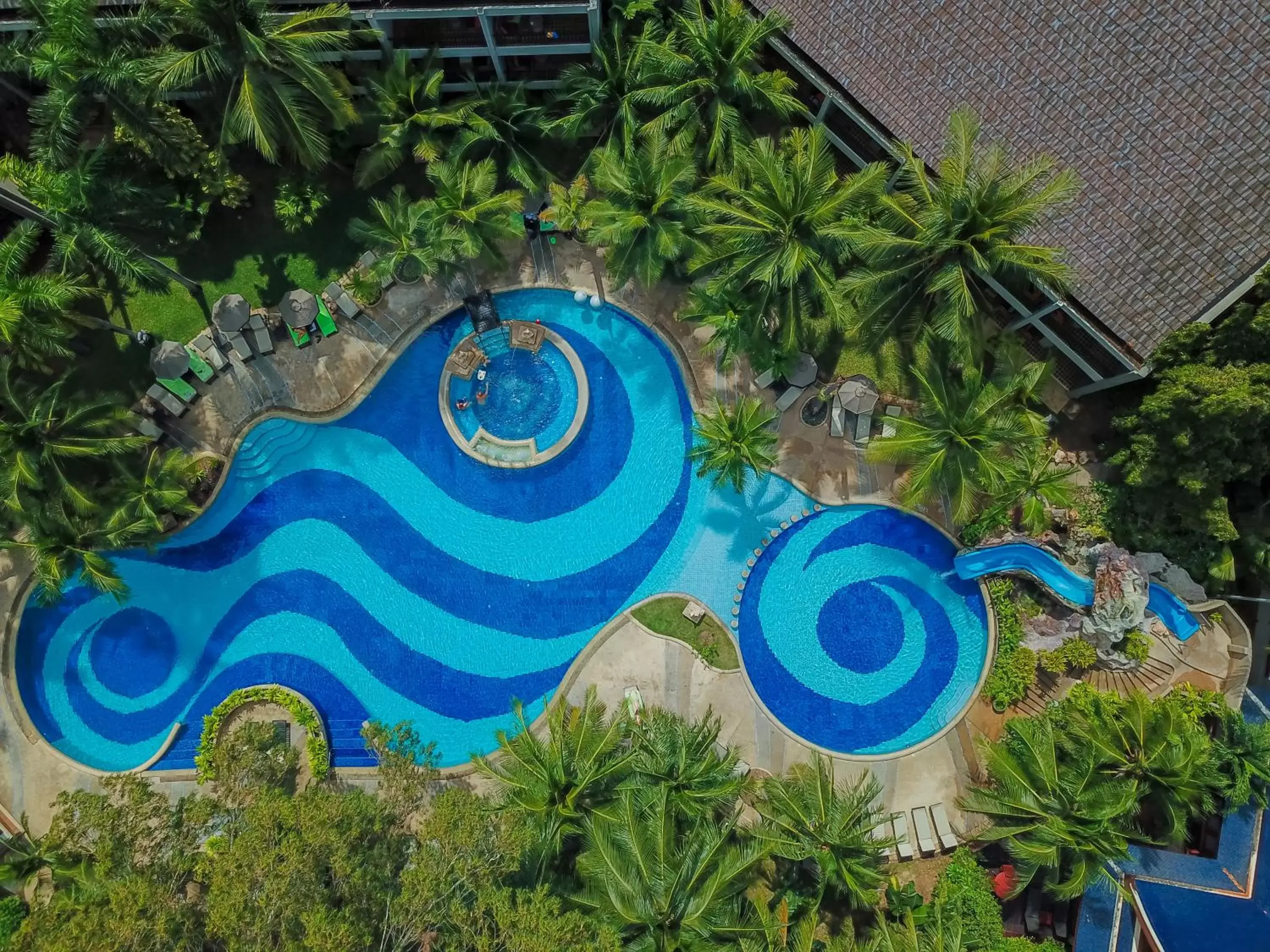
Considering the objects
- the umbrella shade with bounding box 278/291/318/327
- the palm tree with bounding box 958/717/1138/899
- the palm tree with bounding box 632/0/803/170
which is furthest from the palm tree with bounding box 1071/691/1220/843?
Result: the umbrella shade with bounding box 278/291/318/327

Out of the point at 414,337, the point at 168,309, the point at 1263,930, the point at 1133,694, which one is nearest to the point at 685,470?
the point at 414,337

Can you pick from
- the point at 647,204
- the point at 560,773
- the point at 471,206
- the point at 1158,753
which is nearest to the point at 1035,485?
the point at 1158,753

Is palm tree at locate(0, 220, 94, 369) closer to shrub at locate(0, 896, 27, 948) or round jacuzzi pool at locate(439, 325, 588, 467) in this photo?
round jacuzzi pool at locate(439, 325, 588, 467)

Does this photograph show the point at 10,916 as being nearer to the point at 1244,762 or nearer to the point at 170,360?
the point at 170,360

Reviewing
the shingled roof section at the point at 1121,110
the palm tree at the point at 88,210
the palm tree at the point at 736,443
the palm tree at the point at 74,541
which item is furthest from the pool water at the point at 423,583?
the shingled roof section at the point at 1121,110

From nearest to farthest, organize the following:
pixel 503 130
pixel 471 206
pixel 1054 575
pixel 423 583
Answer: pixel 471 206
pixel 503 130
pixel 1054 575
pixel 423 583

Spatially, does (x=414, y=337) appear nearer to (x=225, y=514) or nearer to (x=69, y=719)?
(x=225, y=514)

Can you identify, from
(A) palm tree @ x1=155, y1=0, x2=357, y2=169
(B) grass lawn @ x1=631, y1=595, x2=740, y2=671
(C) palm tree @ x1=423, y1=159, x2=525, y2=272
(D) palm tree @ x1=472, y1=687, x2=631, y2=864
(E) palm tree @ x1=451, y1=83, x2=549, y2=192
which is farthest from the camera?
(B) grass lawn @ x1=631, y1=595, x2=740, y2=671
